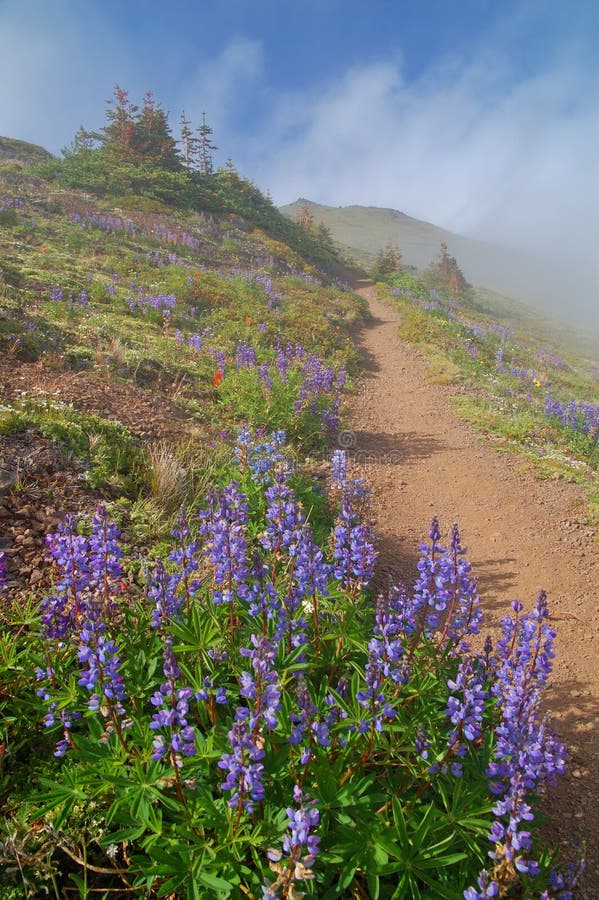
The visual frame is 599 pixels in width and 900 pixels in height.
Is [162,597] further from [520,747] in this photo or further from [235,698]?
[520,747]

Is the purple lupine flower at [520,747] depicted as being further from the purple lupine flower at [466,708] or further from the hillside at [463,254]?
the hillside at [463,254]

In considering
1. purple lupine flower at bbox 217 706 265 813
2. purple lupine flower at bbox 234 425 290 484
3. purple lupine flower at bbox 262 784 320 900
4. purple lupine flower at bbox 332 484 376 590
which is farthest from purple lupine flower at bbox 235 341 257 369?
purple lupine flower at bbox 262 784 320 900

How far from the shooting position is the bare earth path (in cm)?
384

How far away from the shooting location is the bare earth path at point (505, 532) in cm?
384

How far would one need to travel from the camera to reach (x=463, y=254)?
13700 centimetres

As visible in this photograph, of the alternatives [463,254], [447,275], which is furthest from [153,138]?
[463,254]

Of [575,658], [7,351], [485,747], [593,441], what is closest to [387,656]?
[485,747]

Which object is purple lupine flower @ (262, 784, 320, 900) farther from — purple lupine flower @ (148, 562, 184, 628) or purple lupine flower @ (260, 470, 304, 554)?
purple lupine flower @ (260, 470, 304, 554)

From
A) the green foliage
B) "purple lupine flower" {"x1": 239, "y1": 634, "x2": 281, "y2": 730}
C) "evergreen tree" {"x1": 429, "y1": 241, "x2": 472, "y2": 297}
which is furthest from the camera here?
"evergreen tree" {"x1": 429, "y1": 241, "x2": 472, "y2": 297}

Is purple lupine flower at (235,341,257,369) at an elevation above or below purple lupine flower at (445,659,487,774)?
above

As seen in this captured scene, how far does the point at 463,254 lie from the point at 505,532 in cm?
14833

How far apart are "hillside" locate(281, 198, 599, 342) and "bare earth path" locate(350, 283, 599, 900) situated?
8100 centimetres

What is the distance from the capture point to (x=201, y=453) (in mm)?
6637

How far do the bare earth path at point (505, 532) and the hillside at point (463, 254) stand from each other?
80999mm
